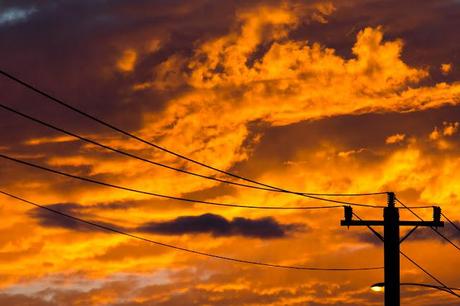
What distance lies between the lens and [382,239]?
42.8m

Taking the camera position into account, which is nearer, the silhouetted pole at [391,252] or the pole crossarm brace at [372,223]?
the silhouetted pole at [391,252]

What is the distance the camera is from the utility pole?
138 ft

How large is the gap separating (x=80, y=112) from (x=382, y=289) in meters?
16.4

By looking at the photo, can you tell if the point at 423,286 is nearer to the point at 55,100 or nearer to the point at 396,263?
the point at 396,263

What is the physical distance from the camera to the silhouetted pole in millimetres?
41906

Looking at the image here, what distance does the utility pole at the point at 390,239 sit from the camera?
4197cm

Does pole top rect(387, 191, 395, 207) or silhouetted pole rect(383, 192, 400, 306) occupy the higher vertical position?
pole top rect(387, 191, 395, 207)

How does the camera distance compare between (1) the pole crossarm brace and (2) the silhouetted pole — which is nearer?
(2) the silhouetted pole

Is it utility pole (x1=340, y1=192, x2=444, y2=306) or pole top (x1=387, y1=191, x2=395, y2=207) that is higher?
pole top (x1=387, y1=191, x2=395, y2=207)

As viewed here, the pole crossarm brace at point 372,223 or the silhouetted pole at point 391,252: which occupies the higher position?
the pole crossarm brace at point 372,223

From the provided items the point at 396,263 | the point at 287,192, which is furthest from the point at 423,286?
the point at 287,192

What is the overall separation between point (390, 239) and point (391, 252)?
50cm

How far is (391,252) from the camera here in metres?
42.3

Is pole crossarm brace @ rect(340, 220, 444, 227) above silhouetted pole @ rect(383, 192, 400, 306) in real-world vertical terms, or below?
above
